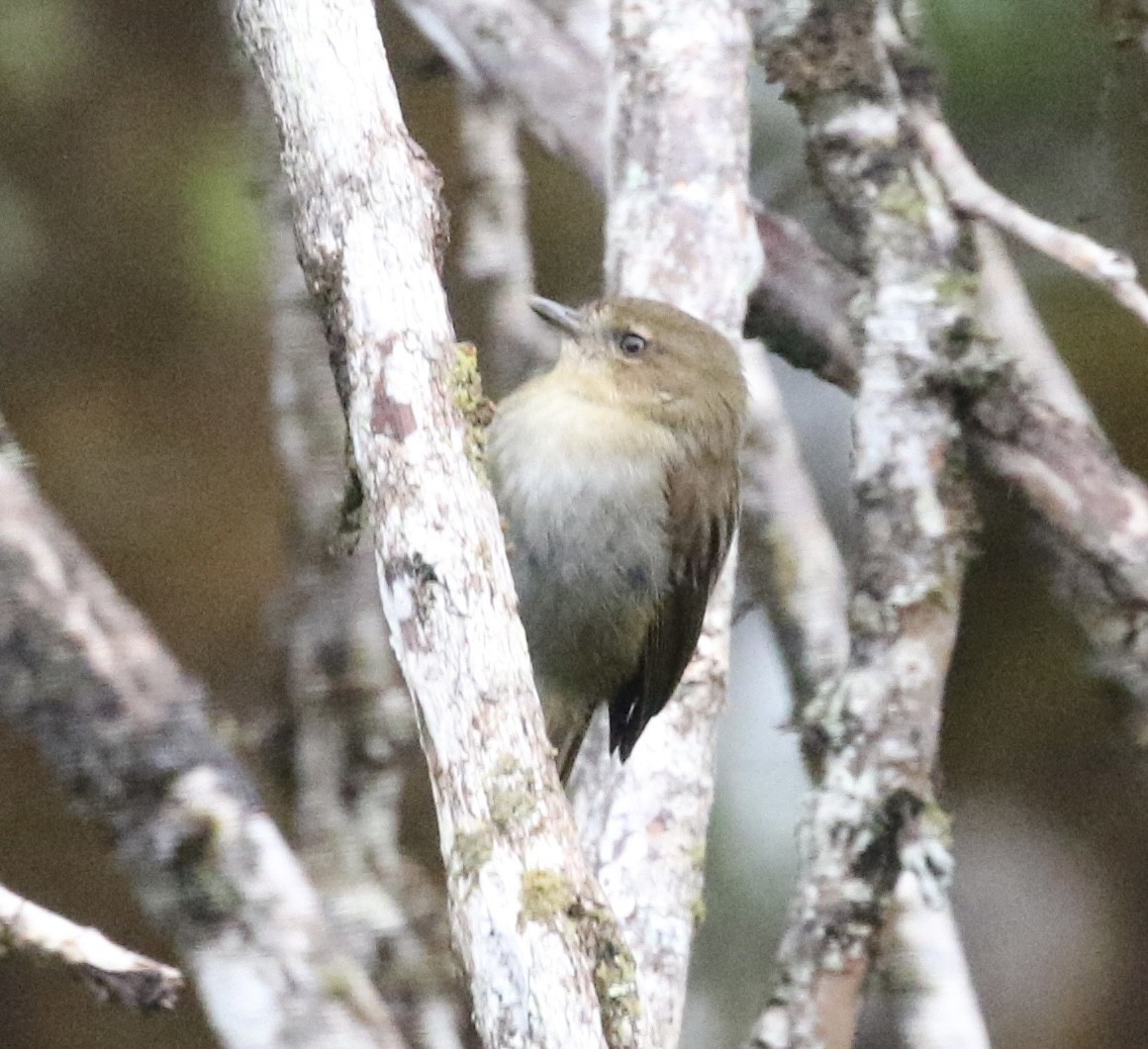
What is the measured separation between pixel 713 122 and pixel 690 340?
411 mm

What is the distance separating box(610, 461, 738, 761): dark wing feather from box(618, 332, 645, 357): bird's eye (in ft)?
0.68

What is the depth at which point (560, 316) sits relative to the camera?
2.97m

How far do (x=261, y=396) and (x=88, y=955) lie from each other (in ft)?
7.37

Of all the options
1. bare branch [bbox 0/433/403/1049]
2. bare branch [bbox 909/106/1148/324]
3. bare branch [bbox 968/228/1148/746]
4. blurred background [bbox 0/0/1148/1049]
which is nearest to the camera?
bare branch [bbox 0/433/403/1049]

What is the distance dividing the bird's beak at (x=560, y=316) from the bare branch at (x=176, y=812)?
0.89m

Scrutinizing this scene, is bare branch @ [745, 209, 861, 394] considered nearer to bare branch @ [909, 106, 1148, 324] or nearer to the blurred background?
bare branch @ [909, 106, 1148, 324]

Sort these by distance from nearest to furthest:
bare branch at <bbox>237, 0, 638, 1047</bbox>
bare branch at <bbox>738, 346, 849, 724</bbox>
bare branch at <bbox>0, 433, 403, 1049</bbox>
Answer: bare branch at <bbox>237, 0, 638, 1047</bbox> → bare branch at <bbox>0, 433, 403, 1049</bbox> → bare branch at <bbox>738, 346, 849, 724</bbox>

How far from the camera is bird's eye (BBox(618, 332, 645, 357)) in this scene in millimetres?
2867

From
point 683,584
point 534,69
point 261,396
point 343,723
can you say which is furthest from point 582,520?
point 261,396

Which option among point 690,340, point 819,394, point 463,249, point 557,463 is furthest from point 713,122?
point 819,394

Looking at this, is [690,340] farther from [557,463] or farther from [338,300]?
[338,300]

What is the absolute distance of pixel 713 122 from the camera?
9.80ft

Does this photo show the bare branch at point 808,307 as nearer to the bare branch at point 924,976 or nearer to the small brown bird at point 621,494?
the small brown bird at point 621,494

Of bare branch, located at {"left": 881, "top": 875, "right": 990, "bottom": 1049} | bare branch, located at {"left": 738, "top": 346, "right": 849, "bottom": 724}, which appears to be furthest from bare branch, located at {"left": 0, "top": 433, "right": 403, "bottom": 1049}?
bare branch, located at {"left": 738, "top": 346, "right": 849, "bottom": 724}
